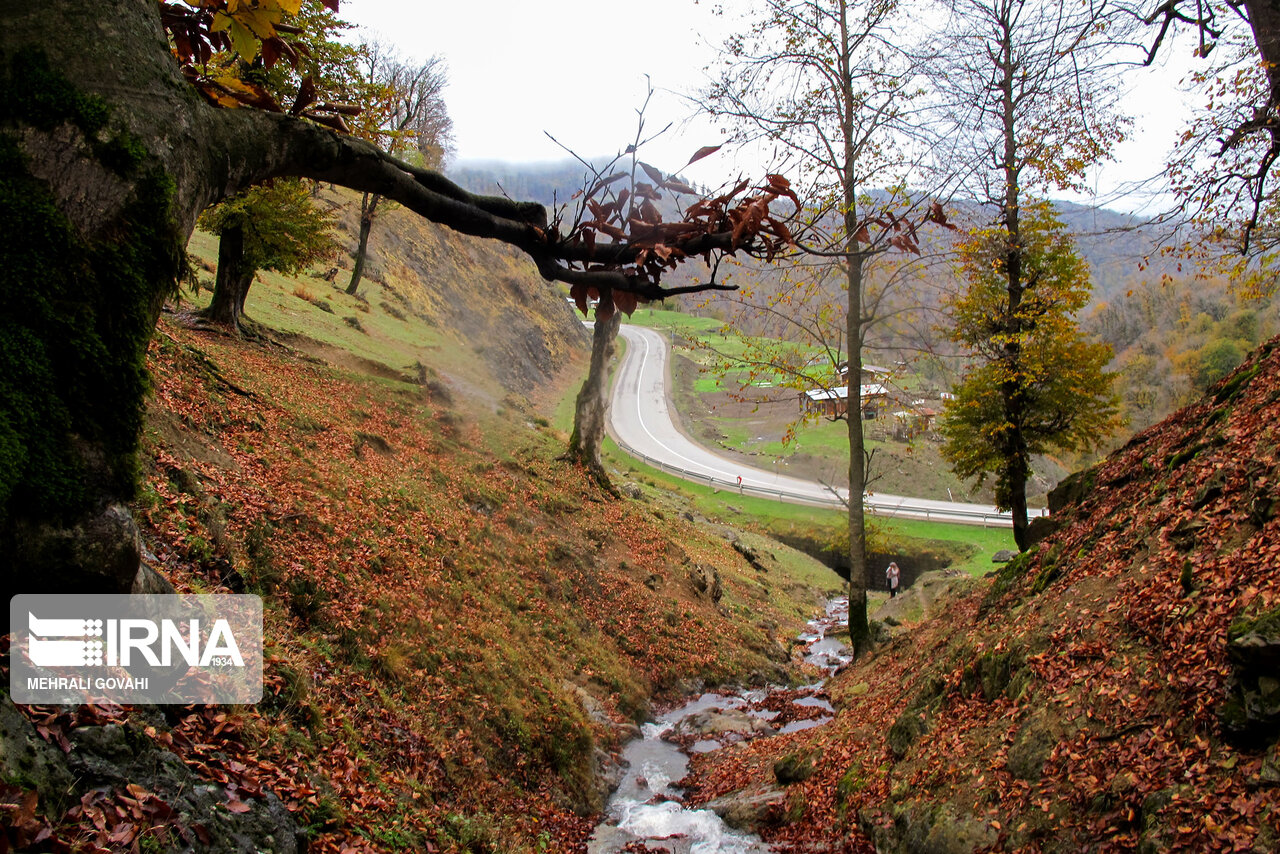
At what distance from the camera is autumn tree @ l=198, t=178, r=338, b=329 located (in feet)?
52.1

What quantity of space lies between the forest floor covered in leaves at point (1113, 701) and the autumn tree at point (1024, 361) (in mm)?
7249

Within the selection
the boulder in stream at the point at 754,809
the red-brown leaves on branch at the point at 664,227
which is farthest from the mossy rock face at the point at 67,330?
the boulder in stream at the point at 754,809

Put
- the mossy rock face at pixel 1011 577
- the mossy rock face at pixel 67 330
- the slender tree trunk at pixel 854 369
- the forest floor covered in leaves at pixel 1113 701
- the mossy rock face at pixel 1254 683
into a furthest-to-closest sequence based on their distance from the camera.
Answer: the slender tree trunk at pixel 854 369 < the mossy rock face at pixel 1011 577 < the forest floor covered in leaves at pixel 1113 701 < the mossy rock face at pixel 1254 683 < the mossy rock face at pixel 67 330

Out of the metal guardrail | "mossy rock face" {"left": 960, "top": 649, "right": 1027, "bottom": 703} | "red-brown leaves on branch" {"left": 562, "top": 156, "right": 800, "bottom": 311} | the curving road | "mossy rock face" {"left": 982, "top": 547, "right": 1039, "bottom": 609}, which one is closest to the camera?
"red-brown leaves on branch" {"left": 562, "top": 156, "right": 800, "bottom": 311}

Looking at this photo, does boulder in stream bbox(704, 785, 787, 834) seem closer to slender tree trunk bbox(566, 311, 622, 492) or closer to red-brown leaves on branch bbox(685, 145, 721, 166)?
red-brown leaves on branch bbox(685, 145, 721, 166)

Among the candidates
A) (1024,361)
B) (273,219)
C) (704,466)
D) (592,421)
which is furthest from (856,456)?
(704,466)

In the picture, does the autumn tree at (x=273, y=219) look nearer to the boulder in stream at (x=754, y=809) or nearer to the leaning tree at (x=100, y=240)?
the leaning tree at (x=100, y=240)

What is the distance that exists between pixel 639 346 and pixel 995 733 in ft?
293

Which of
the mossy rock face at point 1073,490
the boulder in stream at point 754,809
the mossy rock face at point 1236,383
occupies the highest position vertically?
the mossy rock face at point 1236,383

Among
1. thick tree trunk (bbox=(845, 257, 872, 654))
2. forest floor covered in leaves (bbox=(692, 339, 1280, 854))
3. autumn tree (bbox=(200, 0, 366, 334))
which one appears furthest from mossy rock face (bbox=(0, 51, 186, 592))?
autumn tree (bbox=(200, 0, 366, 334))

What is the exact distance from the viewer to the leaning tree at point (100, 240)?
9.14 ft

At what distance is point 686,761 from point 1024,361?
11.3 metres

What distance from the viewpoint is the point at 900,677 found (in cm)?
1046

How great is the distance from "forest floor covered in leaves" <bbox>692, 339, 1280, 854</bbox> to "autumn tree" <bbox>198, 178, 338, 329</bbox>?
49.4 ft
